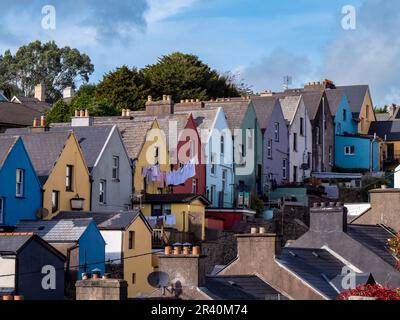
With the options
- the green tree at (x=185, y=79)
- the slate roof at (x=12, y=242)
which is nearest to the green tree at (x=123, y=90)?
the green tree at (x=185, y=79)

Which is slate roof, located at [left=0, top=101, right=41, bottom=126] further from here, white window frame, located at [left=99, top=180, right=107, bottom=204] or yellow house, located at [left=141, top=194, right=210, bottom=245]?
white window frame, located at [left=99, top=180, right=107, bottom=204]

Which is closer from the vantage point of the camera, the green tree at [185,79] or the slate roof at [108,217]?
the slate roof at [108,217]

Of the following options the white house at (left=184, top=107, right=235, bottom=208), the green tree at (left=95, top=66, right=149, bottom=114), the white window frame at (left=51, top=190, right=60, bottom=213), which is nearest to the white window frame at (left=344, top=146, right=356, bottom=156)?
the green tree at (left=95, top=66, right=149, bottom=114)

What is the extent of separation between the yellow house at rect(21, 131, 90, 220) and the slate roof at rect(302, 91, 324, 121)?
115 ft

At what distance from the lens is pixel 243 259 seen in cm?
3803

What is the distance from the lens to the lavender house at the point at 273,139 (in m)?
76.6

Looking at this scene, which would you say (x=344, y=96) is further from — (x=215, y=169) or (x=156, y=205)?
(x=156, y=205)

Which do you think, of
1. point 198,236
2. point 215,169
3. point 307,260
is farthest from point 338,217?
point 215,169

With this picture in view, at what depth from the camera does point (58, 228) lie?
4812 centimetres

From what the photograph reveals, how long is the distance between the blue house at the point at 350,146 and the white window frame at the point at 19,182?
147 feet

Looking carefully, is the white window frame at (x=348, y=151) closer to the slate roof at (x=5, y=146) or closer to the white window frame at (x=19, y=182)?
the white window frame at (x=19, y=182)

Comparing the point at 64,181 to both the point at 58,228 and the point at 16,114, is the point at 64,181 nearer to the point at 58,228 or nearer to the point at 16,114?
the point at 58,228

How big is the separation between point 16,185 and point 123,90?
1537 inches
